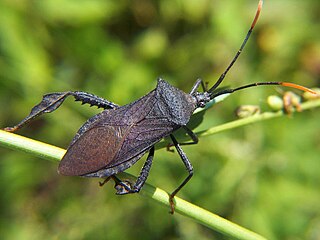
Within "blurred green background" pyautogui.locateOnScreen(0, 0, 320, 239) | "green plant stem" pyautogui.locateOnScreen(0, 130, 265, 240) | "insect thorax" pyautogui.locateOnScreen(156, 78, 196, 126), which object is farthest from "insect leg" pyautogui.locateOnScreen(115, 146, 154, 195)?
"blurred green background" pyautogui.locateOnScreen(0, 0, 320, 239)

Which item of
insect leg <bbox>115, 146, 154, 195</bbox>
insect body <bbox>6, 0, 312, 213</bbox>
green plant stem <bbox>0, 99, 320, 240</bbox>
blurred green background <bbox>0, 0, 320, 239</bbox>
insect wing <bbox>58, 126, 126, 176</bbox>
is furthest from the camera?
blurred green background <bbox>0, 0, 320, 239</bbox>

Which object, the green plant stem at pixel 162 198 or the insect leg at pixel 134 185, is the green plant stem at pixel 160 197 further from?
the insect leg at pixel 134 185

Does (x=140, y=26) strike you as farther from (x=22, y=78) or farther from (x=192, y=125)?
(x=192, y=125)

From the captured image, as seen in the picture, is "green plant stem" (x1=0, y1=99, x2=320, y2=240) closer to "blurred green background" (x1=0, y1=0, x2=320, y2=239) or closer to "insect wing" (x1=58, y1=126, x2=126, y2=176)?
"insect wing" (x1=58, y1=126, x2=126, y2=176)

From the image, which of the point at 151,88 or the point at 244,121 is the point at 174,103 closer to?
the point at 244,121

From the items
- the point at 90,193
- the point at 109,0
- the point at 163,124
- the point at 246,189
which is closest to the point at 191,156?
the point at 246,189

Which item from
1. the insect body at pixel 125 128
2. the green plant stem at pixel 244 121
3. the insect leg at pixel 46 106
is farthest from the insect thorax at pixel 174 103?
the insect leg at pixel 46 106
